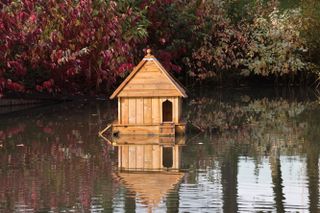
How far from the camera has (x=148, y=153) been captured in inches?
615

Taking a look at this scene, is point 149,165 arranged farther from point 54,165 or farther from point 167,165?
point 54,165

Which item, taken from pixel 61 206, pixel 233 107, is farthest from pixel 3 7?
pixel 61 206

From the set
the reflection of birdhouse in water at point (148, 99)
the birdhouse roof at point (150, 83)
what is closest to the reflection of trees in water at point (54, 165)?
→ the reflection of birdhouse in water at point (148, 99)

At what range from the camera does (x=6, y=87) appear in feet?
80.8

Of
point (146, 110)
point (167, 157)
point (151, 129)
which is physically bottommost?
point (167, 157)

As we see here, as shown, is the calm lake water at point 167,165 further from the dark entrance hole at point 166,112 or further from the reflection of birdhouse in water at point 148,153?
the dark entrance hole at point 166,112

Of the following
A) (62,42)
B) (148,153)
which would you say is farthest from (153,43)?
(148,153)

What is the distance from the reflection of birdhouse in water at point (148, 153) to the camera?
1438 cm

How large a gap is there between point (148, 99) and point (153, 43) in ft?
45.7

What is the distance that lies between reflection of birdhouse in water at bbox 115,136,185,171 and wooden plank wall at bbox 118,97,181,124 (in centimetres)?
42

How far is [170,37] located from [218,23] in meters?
2.03

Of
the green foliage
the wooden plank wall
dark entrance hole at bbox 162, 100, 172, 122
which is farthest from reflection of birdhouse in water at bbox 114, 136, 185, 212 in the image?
the green foliage

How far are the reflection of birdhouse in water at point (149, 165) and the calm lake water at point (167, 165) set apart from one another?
0.05 ft

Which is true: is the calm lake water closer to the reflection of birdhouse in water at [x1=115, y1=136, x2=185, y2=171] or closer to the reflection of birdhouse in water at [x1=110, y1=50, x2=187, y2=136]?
the reflection of birdhouse in water at [x1=115, y1=136, x2=185, y2=171]
